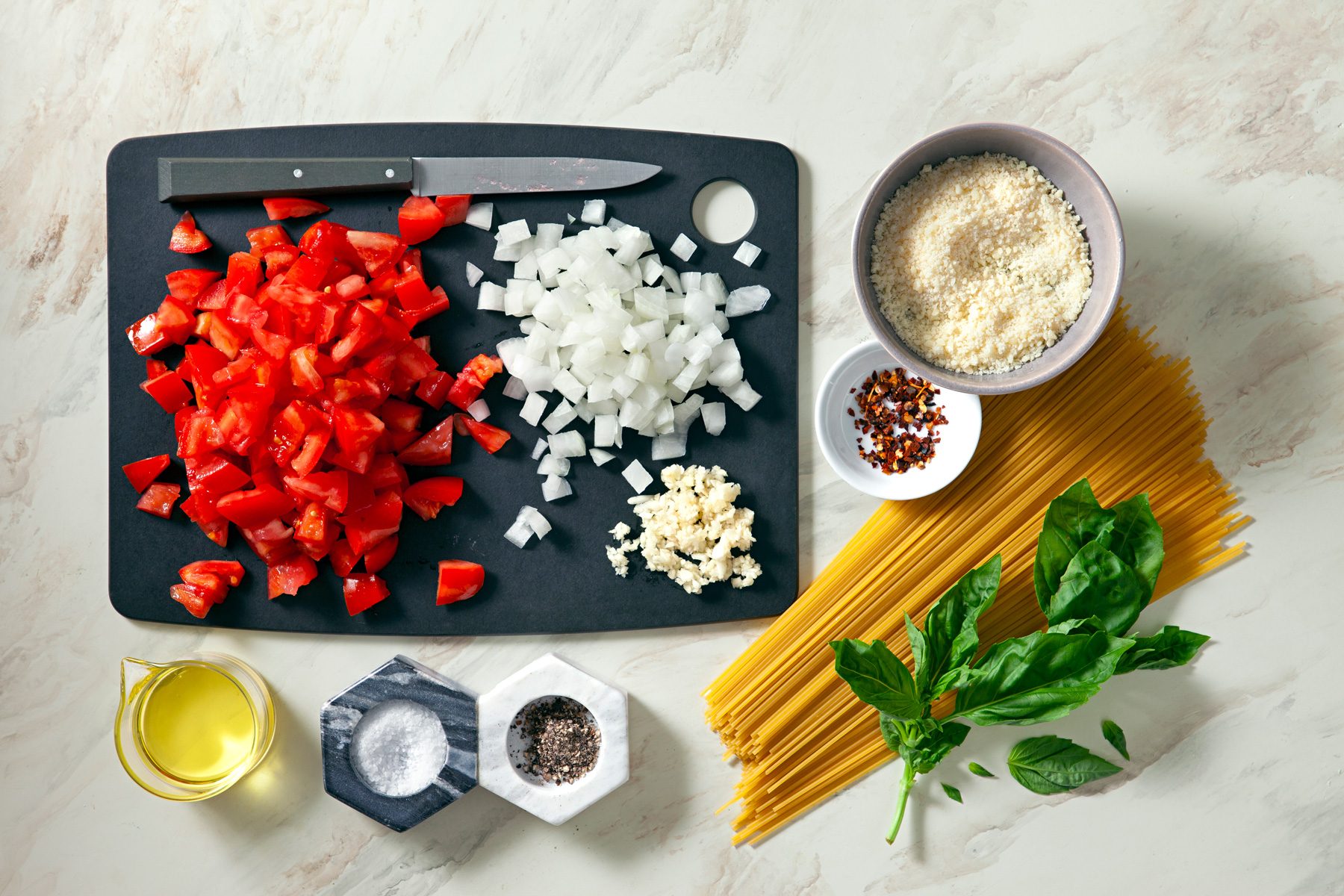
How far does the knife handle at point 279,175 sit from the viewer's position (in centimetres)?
146

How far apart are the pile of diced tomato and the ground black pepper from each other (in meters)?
0.26

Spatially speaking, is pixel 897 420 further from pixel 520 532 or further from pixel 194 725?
pixel 194 725

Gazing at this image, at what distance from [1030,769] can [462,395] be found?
3.87 ft

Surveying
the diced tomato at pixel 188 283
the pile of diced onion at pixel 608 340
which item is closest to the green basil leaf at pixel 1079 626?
the pile of diced onion at pixel 608 340

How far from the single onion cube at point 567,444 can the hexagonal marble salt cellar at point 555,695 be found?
0.36 metres

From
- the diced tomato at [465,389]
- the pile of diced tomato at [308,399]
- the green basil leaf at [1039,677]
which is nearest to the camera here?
the green basil leaf at [1039,677]

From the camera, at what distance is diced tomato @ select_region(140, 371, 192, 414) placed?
1473 millimetres

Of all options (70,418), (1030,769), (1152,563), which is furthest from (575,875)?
(70,418)

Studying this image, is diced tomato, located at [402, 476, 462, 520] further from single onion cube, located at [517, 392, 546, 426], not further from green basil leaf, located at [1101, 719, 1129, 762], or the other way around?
green basil leaf, located at [1101, 719, 1129, 762]

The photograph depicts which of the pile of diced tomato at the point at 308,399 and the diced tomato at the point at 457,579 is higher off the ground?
the pile of diced tomato at the point at 308,399

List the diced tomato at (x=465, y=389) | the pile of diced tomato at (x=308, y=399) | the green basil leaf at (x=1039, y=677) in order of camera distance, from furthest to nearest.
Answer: the diced tomato at (x=465, y=389) → the pile of diced tomato at (x=308, y=399) → the green basil leaf at (x=1039, y=677)

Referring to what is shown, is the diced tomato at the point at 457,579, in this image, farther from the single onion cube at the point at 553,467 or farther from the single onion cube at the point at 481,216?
the single onion cube at the point at 481,216

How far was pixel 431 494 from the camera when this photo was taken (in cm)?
150

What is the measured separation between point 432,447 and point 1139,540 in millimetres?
1186
